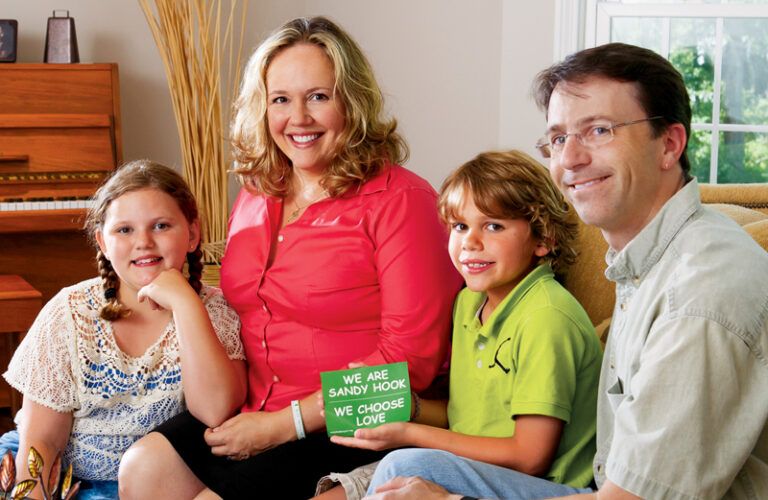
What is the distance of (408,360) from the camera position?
2045 mm

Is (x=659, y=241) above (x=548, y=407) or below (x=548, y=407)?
above

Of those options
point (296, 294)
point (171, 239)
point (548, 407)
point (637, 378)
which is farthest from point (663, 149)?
point (171, 239)

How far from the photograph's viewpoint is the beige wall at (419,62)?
4.11m

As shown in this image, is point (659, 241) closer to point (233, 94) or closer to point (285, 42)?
point (285, 42)

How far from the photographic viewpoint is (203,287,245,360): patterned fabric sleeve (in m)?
2.19

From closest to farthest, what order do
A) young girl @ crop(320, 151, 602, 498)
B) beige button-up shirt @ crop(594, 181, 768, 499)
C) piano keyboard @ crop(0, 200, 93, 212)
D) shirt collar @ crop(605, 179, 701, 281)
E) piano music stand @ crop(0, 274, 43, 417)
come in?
beige button-up shirt @ crop(594, 181, 768, 499) < shirt collar @ crop(605, 179, 701, 281) < young girl @ crop(320, 151, 602, 498) < piano music stand @ crop(0, 274, 43, 417) < piano keyboard @ crop(0, 200, 93, 212)

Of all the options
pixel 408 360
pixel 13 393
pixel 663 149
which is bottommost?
pixel 13 393

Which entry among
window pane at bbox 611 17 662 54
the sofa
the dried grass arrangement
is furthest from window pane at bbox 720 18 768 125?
the dried grass arrangement

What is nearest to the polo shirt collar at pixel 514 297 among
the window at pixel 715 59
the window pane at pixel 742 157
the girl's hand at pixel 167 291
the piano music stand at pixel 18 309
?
the girl's hand at pixel 167 291

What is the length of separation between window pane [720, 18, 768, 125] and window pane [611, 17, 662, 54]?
25 centimetres

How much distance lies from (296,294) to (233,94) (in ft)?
7.85

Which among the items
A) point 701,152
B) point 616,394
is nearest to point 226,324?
point 616,394

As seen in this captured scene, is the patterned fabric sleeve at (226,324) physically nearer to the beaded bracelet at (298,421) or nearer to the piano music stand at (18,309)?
the beaded bracelet at (298,421)

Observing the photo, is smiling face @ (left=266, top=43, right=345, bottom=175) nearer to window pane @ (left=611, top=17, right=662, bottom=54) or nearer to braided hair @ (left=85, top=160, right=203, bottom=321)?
braided hair @ (left=85, top=160, right=203, bottom=321)
